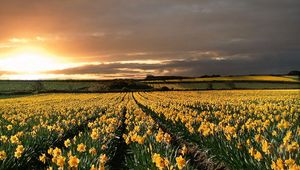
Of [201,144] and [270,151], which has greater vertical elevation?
[270,151]

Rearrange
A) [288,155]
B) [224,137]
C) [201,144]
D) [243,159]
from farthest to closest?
[201,144], [224,137], [243,159], [288,155]

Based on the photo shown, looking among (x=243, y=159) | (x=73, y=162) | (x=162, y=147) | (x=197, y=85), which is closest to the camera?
(x=73, y=162)

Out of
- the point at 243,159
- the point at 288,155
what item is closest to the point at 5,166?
the point at 243,159

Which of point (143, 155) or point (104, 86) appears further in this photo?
point (104, 86)

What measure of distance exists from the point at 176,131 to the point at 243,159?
25.5 feet

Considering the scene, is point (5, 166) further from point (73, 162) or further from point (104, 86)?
point (104, 86)

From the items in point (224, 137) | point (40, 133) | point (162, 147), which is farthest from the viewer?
point (40, 133)

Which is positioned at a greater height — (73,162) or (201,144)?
(73,162)

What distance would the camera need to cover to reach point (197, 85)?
317ft

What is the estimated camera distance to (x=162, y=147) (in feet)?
→ 33.0

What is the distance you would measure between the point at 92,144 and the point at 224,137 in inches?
149

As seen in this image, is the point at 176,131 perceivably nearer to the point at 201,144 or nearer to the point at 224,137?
the point at 201,144

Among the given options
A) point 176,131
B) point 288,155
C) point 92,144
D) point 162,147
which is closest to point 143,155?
point 162,147

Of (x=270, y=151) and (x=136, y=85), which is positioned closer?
(x=270, y=151)
